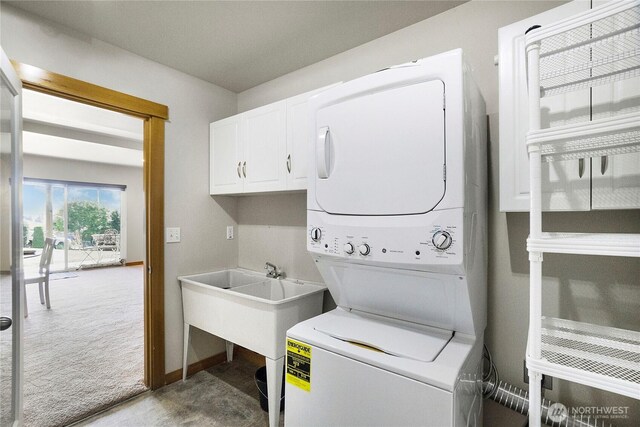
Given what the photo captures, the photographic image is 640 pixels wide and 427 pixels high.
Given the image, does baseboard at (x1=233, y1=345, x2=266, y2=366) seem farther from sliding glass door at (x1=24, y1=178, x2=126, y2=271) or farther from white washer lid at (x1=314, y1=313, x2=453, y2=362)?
sliding glass door at (x1=24, y1=178, x2=126, y2=271)

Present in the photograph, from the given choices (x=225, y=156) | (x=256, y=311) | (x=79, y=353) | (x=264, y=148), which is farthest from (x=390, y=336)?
(x=79, y=353)

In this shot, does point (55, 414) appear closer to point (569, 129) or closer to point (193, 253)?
point (193, 253)

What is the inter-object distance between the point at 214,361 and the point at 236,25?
264 cm

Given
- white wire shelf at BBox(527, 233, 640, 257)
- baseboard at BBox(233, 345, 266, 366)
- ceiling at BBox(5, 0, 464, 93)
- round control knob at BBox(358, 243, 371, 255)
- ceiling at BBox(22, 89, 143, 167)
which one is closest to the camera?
white wire shelf at BBox(527, 233, 640, 257)

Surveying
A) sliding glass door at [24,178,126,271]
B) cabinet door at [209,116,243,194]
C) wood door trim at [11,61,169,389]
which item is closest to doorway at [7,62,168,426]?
wood door trim at [11,61,169,389]

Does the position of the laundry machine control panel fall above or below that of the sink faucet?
above

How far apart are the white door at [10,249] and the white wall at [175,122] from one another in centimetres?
48

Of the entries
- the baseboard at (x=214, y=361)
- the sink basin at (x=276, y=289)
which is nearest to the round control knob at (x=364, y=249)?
the sink basin at (x=276, y=289)

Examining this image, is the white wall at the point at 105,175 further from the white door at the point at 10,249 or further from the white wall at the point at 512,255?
the white wall at the point at 512,255

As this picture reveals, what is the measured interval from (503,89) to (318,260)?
43.7 inches

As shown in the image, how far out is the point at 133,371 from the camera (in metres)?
2.57

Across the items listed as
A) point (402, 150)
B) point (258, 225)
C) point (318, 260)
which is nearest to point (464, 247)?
point (402, 150)

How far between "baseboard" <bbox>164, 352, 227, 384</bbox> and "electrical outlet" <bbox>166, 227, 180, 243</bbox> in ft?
3.42

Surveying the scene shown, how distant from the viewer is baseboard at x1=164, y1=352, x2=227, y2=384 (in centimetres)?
239
